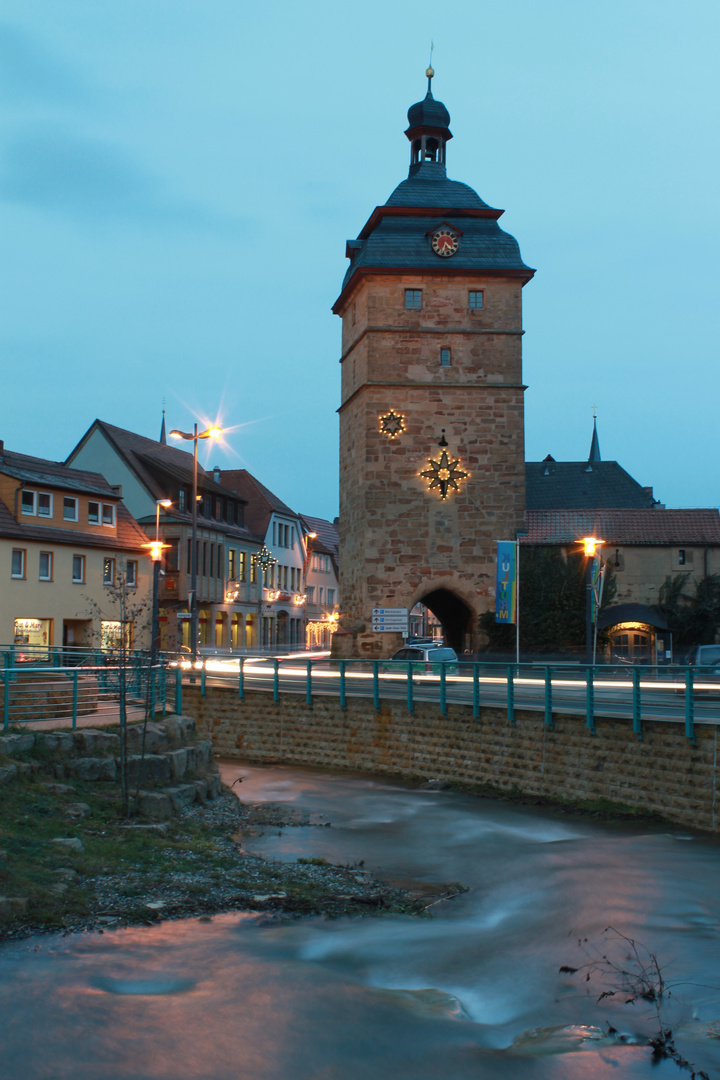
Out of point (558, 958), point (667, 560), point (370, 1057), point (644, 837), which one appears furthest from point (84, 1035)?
point (667, 560)

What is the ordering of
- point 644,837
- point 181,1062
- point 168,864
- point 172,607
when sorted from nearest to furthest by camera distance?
point 181,1062 < point 168,864 < point 644,837 < point 172,607

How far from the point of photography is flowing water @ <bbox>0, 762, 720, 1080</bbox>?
666cm

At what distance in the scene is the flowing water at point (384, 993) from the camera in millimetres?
6660

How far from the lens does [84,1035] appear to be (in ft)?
22.5

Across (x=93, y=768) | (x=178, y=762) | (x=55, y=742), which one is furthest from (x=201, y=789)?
(x=55, y=742)

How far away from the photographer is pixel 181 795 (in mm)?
14938

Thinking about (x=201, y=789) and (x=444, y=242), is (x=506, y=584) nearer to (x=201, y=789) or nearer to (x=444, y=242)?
(x=444, y=242)

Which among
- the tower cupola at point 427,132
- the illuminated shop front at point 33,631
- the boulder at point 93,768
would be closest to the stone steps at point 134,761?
the boulder at point 93,768

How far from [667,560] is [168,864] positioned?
101 feet

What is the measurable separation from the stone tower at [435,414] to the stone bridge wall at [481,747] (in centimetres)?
1289

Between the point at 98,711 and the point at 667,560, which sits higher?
the point at 667,560

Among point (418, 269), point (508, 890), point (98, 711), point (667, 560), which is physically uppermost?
point (418, 269)

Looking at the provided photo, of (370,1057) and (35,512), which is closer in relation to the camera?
(370,1057)

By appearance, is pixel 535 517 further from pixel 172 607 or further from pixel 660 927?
pixel 660 927
